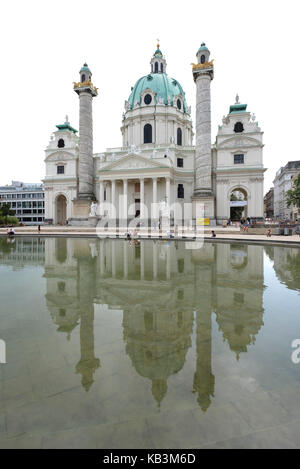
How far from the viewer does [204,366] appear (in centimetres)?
346

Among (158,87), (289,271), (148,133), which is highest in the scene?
(158,87)

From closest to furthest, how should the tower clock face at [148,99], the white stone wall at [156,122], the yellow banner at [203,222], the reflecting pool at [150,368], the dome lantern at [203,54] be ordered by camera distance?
the reflecting pool at [150,368], the yellow banner at [203,222], the dome lantern at [203,54], the white stone wall at [156,122], the tower clock face at [148,99]

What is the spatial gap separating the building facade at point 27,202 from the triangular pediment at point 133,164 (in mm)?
54431

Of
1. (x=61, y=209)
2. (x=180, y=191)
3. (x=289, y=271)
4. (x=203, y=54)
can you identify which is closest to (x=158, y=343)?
(x=289, y=271)

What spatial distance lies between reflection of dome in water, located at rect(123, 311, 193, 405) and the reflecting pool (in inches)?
0.7

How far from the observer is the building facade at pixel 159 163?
38.7m

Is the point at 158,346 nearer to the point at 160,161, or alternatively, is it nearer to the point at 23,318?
the point at 23,318

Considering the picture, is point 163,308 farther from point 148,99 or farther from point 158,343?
point 148,99

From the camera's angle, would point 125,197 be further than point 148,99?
No

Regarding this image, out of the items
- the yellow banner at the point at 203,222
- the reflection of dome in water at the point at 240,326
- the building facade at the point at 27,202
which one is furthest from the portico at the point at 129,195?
the building facade at the point at 27,202

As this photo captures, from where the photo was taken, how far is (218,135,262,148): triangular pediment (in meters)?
41.8

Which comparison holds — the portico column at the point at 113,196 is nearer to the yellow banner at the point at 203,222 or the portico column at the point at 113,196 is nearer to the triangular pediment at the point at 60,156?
the triangular pediment at the point at 60,156

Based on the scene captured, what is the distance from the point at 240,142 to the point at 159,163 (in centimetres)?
1520

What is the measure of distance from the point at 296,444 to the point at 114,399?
1.92 metres
